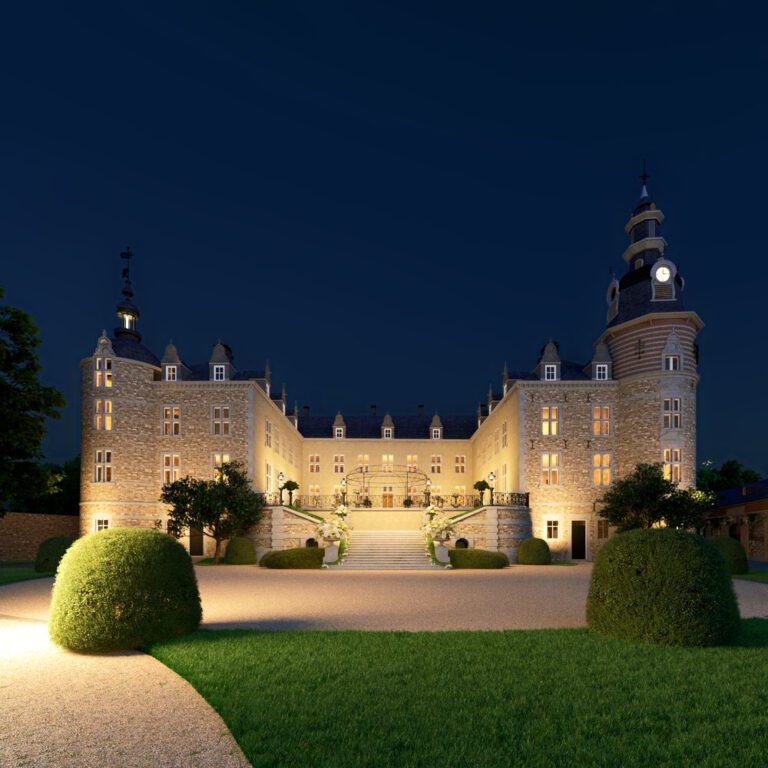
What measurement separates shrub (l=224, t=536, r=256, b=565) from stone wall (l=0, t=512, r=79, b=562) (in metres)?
16.6

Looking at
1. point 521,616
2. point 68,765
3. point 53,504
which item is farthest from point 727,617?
point 53,504

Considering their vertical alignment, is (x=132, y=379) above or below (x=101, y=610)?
above

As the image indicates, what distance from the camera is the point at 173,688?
8398 mm

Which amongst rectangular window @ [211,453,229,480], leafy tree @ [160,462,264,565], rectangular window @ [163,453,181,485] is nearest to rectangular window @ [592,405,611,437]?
leafy tree @ [160,462,264,565]

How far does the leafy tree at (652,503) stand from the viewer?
3397 cm

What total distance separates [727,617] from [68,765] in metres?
10.7

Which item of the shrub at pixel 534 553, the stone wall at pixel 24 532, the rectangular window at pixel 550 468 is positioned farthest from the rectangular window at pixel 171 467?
the rectangular window at pixel 550 468

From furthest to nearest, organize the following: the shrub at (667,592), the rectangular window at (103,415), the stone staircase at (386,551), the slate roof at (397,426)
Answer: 1. the slate roof at (397,426)
2. the rectangular window at (103,415)
3. the stone staircase at (386,551)
4. the shrub at (667,592)

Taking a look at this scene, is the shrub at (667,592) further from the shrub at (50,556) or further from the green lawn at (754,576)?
the shrub at (50,556)

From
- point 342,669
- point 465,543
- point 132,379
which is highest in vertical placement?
point 132,379

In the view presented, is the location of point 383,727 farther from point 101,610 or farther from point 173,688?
point 101,610

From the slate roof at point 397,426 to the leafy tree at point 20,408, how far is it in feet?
129

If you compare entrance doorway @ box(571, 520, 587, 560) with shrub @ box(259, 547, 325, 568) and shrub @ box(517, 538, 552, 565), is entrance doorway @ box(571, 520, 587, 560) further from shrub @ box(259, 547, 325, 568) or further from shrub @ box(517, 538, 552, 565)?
shrub @ box(259, 547, 325, 568)

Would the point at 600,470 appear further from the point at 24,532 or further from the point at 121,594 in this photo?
the point at 24,532
